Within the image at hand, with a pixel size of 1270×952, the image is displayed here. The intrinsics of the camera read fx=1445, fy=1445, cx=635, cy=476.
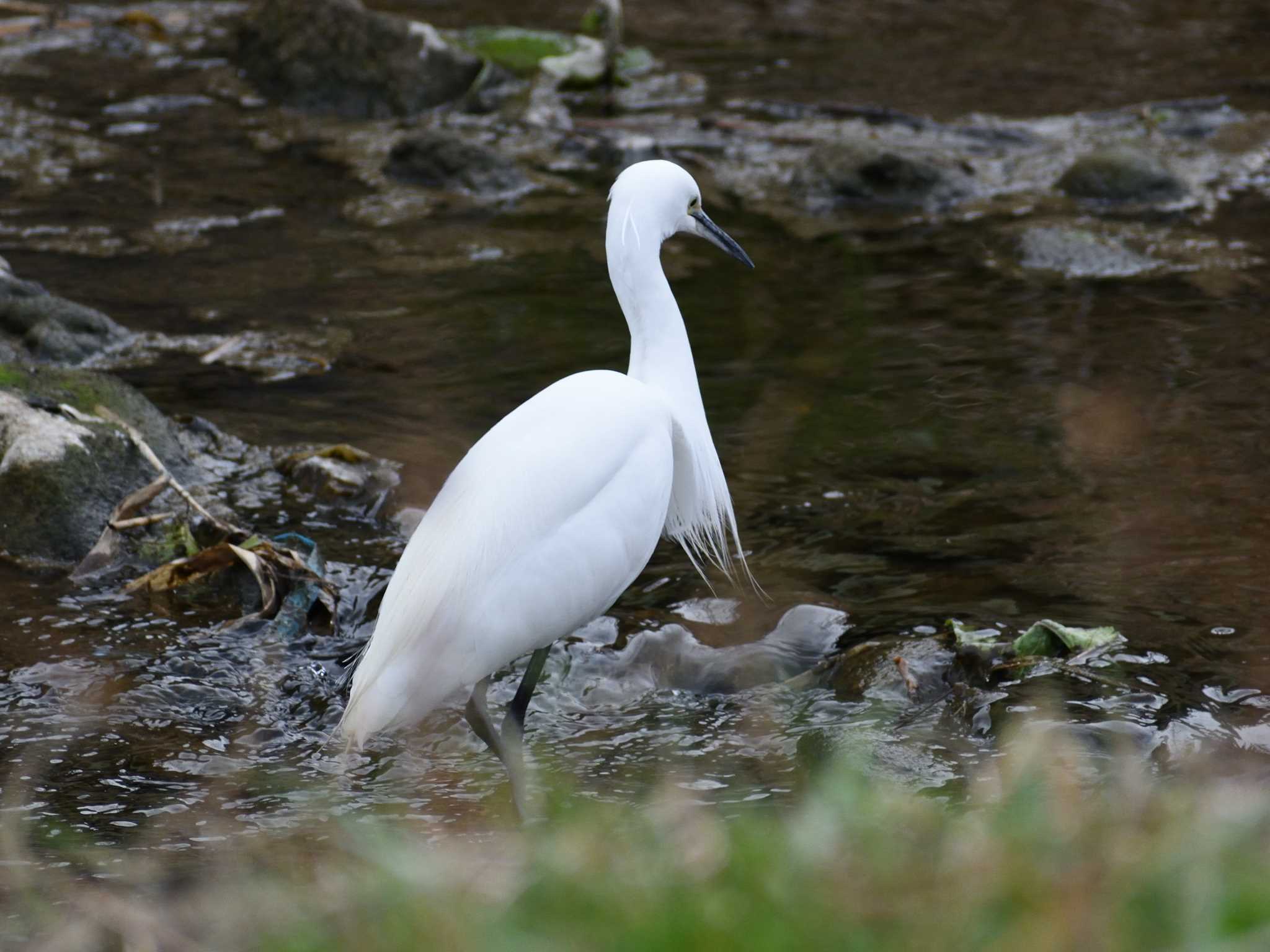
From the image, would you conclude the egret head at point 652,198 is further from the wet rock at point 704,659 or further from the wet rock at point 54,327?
the wet rock at point 54,327

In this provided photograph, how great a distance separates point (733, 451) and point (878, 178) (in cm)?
342

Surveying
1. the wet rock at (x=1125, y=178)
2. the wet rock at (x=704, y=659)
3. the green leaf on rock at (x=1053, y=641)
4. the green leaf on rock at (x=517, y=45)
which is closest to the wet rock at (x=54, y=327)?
the wet rock at (x=704, y=659)

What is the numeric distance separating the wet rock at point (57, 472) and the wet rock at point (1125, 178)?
17.8 ft

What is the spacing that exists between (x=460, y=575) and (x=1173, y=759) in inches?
67.4

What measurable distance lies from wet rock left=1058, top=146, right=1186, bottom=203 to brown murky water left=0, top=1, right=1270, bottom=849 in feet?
1.41

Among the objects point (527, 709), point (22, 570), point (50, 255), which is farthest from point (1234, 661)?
point (50, 255)

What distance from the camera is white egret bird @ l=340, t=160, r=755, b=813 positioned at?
10.8ft

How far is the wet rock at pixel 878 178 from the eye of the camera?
8.16m

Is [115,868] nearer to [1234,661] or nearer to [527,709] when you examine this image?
[527,709]

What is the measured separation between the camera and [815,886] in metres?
1.66

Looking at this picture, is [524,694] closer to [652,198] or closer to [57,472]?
[652,198]

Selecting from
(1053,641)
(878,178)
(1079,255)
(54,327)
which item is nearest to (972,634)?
(1053,641)

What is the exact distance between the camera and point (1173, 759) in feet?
11.1

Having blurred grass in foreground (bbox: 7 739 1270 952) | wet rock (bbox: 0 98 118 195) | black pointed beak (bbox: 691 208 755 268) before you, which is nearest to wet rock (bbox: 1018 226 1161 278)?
black pointed beak (bbox: 691 208 755 268)
